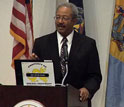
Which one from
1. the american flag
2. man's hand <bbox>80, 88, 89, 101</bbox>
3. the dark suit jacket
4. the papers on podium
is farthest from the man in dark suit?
the american flag

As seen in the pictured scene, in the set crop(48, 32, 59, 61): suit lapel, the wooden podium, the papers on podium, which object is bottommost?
the wooden podium

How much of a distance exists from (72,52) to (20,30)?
3.20ft

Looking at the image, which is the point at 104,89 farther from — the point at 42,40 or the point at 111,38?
the point at 42,40

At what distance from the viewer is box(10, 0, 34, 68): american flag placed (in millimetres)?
3092

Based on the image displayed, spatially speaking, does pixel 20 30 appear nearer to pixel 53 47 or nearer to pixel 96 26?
→ pixel 53 47

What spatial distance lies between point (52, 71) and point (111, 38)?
6.02 ft

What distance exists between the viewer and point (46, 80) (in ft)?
5.58

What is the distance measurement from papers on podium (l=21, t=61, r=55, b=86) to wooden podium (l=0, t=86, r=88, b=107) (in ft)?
0.19

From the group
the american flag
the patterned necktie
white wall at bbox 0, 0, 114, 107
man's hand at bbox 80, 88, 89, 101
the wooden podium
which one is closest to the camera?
the wooden podium

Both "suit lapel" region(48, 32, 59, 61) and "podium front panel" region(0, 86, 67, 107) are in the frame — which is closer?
"podium front panel" region(0, 86, 67, 107)

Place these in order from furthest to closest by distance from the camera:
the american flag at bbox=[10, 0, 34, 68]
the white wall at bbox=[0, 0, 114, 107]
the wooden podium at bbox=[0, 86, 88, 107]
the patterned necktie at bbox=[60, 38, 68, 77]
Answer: the white wall at bbox=[0, 0, 114, 107], the american flag at bbox=[10, 0, 34, 68], the patterned necktie at bbox=[60, 38, 68, 77], the wooden podium at bbox=[0, 86, 88, 107]

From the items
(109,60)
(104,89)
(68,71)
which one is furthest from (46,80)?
(104,89)

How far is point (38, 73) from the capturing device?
1.71 meters

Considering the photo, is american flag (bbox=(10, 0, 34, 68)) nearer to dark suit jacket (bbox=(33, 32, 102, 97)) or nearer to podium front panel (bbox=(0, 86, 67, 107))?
dark suit jacket (bbox=(33, 32, 102, 97))
